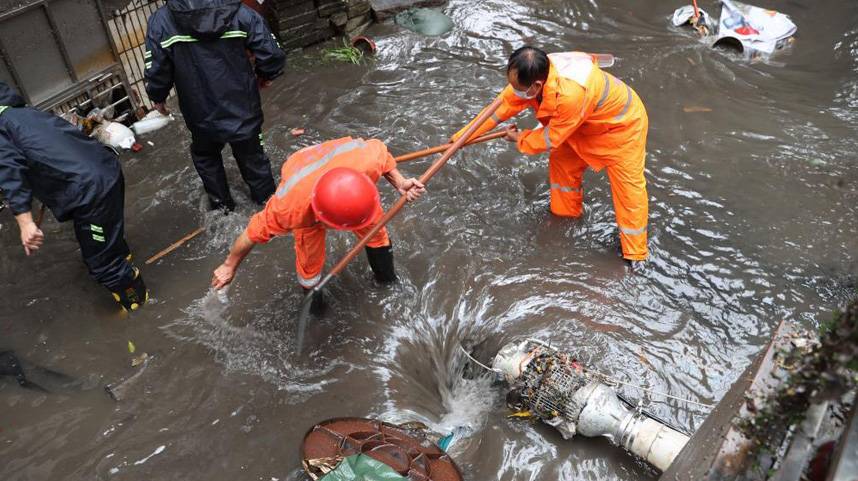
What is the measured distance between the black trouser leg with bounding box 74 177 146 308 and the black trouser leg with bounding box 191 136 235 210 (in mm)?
763

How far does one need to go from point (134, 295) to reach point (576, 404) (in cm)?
293

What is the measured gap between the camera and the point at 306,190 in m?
3.21

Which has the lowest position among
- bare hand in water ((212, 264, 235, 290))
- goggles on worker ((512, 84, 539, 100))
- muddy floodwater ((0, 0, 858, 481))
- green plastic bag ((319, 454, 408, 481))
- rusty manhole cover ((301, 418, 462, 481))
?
muddy floodwater ((0, 0, 858, 481))

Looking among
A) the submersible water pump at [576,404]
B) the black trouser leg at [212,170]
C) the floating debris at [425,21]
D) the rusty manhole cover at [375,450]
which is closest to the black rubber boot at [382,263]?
the submersible water pump at [576,404]

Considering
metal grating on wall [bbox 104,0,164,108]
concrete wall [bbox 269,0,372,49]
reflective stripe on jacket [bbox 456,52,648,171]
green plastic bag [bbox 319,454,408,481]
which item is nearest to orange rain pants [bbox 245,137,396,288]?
reflective stripe on jacket [bbox 456,52,648,171]

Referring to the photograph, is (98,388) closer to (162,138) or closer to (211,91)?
(211,91)

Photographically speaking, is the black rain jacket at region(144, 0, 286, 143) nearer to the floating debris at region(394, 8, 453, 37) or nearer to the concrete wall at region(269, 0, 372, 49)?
the concrete wall at region(269, 0, 372, 49)

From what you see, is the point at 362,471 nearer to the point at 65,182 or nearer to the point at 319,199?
the point at 319,199

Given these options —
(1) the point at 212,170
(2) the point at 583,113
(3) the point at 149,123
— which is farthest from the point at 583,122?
(3) the point at 149,123

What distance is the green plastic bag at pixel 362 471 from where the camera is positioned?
8.38 feet

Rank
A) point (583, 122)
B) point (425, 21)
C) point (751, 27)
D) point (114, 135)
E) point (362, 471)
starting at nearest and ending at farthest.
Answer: point (362, 471) → point (583, 122) → point (114, 135) → point (751, 27) → point (425, 21)

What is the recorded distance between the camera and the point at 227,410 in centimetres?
344

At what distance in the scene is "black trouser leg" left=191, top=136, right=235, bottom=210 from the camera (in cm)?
451

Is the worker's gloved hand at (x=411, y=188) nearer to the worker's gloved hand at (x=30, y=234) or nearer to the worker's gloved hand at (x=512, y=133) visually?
the worker's gloved hand at (x=512, y=133)
